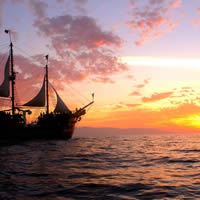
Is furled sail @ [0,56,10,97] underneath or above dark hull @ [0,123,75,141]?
above

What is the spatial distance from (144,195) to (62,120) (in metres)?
65.3

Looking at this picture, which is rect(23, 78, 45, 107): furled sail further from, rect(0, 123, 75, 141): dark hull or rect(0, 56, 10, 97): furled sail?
rect(0, 123, 75, 141): dark hull

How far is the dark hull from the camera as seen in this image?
67688 mm

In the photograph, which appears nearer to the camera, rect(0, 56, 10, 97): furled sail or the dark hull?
→ the dark hull

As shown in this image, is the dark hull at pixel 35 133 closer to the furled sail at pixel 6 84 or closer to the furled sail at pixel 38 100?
the furled sail at pixel 38 100

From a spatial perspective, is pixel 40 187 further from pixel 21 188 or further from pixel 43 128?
pixel 43 128

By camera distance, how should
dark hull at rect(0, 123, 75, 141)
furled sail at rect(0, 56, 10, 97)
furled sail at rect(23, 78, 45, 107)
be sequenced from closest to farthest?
dark hull at rect(0, 123, 75, 141)
furled sail at rect(0, 56, 10, 97)
furled sail at rect(23, 78, 45, 107)

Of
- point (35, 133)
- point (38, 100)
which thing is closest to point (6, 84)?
point (38, 100)

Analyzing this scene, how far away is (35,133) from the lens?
7312 centimetres

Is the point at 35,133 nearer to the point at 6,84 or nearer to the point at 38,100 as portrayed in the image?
the point at 38,100

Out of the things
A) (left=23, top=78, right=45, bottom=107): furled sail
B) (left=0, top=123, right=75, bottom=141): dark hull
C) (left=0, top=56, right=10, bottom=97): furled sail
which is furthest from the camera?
(left=23, top=78, right=45, bottom=107): furled sail

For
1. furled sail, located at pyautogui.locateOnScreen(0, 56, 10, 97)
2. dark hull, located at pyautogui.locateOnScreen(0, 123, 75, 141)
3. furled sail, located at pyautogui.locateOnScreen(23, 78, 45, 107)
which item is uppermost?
furled sail, located at pyautogui.locateOnScreen(0, 56, 10, 97)

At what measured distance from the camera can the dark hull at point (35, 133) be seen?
67688 millimetres

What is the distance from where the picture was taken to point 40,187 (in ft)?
49.3
